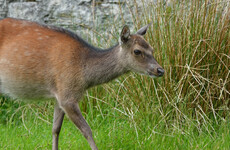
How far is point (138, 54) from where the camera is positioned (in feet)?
15.5

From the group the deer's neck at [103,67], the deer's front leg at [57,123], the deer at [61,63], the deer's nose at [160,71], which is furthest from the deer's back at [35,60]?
the deer's nose at [160,71]

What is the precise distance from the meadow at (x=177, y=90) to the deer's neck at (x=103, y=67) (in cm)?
74

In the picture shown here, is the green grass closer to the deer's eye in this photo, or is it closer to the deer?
the deer

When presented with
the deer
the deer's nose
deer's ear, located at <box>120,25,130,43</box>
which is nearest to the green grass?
the deer

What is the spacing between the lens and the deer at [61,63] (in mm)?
4664

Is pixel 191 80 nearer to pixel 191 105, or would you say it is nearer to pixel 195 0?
pixel 191 105

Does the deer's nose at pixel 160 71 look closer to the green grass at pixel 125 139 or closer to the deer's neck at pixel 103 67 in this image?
the deer's neck at pixel 103 67

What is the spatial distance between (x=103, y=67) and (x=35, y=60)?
784mm

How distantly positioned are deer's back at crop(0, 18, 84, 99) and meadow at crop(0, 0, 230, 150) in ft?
2.35

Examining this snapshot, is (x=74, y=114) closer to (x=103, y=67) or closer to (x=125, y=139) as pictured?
(x=103, y=67)

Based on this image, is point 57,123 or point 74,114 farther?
point 57,123

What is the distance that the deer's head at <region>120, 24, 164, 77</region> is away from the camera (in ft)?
15.3

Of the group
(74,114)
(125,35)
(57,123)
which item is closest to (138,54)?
(125,35)

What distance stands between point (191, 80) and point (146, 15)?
1098mm
